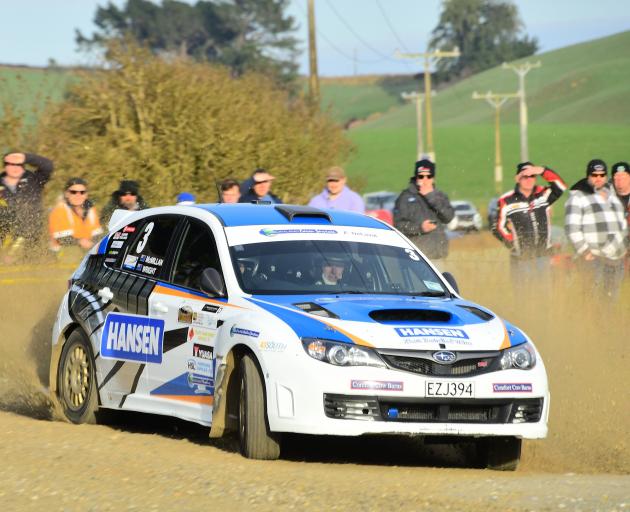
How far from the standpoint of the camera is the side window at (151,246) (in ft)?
32.4

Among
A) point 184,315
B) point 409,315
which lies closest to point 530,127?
point 184,315

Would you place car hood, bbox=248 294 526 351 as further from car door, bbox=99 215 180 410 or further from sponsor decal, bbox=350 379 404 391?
car door, bbox=99 215 180 410

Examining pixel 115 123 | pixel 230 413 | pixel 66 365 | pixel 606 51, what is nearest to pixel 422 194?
pixel 66 365

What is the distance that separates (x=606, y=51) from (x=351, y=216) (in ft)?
511

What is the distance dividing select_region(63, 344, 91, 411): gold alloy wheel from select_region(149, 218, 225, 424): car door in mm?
924

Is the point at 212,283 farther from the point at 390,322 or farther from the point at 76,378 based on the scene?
the point at 76,378

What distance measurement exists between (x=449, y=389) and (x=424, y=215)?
263 inches

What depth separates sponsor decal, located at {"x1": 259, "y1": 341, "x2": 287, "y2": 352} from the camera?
8125 mm

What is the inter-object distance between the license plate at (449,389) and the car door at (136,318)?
208 centimetres

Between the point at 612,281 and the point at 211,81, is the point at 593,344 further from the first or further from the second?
the point at 211,81

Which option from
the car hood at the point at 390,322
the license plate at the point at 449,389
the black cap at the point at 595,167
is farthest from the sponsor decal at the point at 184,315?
the black cap at the point at 595,167

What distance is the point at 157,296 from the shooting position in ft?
31.2

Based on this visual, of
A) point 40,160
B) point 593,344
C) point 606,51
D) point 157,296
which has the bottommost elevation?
point 593,344

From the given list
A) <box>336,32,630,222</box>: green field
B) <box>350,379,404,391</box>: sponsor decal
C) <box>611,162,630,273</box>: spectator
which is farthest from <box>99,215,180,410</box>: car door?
<box>336,32,630,222</box>: green field
